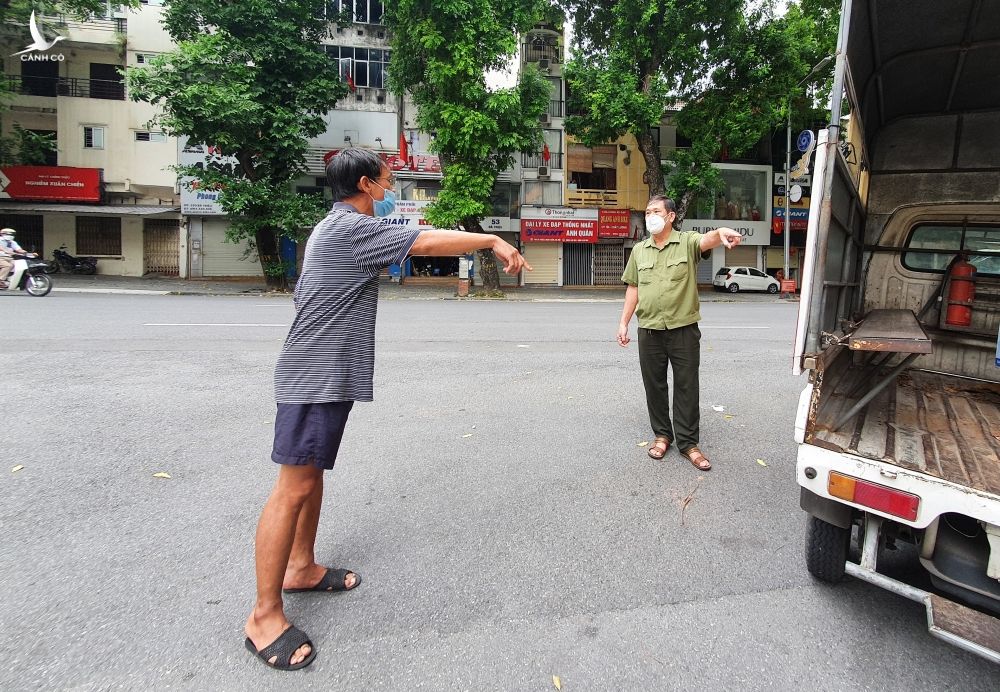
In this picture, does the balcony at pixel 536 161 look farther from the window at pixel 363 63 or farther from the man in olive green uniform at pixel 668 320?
the man in olive green uniform at pixel 668 320

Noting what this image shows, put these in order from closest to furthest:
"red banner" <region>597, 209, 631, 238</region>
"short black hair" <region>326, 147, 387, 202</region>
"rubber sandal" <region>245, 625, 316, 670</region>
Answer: "rubber sandal" <region>245, 625, 316, 670</region>
"short black hair" <region>326, 147, 387, 202</region>
"red banner" <region>597, 209, 631, 238</region>

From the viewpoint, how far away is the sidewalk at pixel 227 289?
18906 millimetres

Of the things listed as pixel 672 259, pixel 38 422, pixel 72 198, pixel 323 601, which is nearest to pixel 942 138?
pixel 672 259

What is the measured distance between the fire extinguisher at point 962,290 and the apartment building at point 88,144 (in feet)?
83.0

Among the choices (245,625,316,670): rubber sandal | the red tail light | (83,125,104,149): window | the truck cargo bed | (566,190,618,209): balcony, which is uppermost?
(83,125,104,149): window

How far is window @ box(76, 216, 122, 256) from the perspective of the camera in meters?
24.3

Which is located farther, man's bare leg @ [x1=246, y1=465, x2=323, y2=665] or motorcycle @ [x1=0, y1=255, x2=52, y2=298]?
motorcycle @ [x1=0, y1=255, x2=52, y2=298]

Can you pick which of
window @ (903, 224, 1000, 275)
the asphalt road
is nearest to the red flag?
the asphalt road

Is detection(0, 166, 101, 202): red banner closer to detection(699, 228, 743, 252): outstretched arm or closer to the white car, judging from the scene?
detection(699, 228, 743, 252): outstretched arm

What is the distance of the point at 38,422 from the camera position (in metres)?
4.41

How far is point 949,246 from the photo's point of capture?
4.45m

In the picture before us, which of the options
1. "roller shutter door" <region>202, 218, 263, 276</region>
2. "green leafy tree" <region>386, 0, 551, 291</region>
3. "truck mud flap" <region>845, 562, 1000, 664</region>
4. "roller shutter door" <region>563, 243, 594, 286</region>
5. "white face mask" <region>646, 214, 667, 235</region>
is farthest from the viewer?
"roller shutter door" <region>563, 243, 594, 286</region>

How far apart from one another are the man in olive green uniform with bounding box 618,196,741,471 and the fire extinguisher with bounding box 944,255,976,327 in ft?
6.95

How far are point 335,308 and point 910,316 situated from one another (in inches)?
Answer: 151
